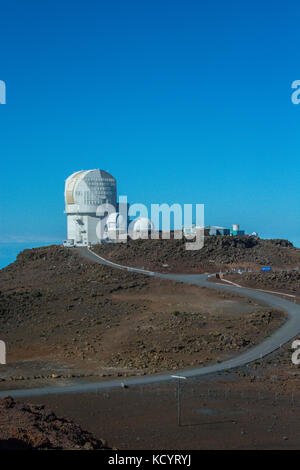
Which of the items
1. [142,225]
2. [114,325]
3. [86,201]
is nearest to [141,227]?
[142,225]

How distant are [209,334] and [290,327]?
488cm

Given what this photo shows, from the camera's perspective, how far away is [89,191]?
67062 millimetres

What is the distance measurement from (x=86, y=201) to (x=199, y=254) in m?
19.9

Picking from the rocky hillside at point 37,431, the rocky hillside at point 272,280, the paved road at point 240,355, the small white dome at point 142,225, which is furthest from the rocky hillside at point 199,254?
the rocky hillside at point 37,431

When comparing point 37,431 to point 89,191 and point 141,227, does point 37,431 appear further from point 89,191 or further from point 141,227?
point 141,227

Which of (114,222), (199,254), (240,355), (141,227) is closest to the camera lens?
(240,355)

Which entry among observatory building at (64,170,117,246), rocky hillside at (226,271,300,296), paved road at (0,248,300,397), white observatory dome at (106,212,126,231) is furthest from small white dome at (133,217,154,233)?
rocky hillside at (226,271,300,296)

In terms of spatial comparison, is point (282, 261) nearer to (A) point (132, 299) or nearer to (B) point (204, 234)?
(B) point (204, 234)

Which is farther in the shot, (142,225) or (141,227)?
(142,225)

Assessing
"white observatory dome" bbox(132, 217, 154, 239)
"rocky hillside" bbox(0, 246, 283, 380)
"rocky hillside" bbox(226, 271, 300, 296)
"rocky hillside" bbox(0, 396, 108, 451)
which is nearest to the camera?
"rocky hillside" bbox(0, 396, 108, 451)

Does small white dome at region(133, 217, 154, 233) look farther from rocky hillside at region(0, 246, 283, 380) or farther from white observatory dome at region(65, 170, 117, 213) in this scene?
rocky hillside at region(0, 246, 283, 380)

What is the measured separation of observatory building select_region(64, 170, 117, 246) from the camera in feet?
219

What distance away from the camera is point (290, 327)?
29.4 metres
